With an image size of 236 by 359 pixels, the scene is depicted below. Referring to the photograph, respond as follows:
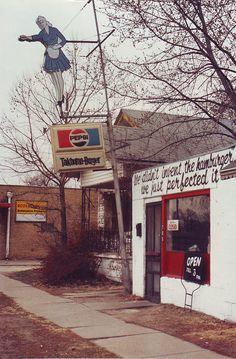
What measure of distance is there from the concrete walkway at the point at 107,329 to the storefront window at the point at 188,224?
5.67 ft

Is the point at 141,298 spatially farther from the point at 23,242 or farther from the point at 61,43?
the point at 23,242

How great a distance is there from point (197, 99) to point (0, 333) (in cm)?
688

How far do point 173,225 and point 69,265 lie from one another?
5526mm

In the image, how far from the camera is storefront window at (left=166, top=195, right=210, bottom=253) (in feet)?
34.2

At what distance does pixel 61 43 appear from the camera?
14477mm

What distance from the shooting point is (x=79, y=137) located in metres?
13.2

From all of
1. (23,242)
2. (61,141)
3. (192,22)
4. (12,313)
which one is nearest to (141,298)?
(12,313)

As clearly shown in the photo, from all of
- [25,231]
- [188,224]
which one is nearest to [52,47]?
[188,224]

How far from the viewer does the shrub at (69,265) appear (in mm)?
15891

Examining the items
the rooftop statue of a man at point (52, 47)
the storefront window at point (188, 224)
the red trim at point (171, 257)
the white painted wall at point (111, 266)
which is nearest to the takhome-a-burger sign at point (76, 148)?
the rooftop statue of a man at point (52, 47)

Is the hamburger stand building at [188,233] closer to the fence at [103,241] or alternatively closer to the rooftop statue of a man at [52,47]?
the rooftop statue of a man at [52,47]

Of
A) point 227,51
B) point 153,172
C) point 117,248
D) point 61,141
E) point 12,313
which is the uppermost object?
point 227,51

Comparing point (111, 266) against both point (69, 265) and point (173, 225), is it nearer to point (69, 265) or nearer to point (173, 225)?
point (69, 265)

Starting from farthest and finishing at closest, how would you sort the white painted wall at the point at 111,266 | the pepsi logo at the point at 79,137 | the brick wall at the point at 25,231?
1. the brick wall at the point at 25,231
2. the white painted wall at the point at 111,266
3. the pepsi logo at the point at 79,137
